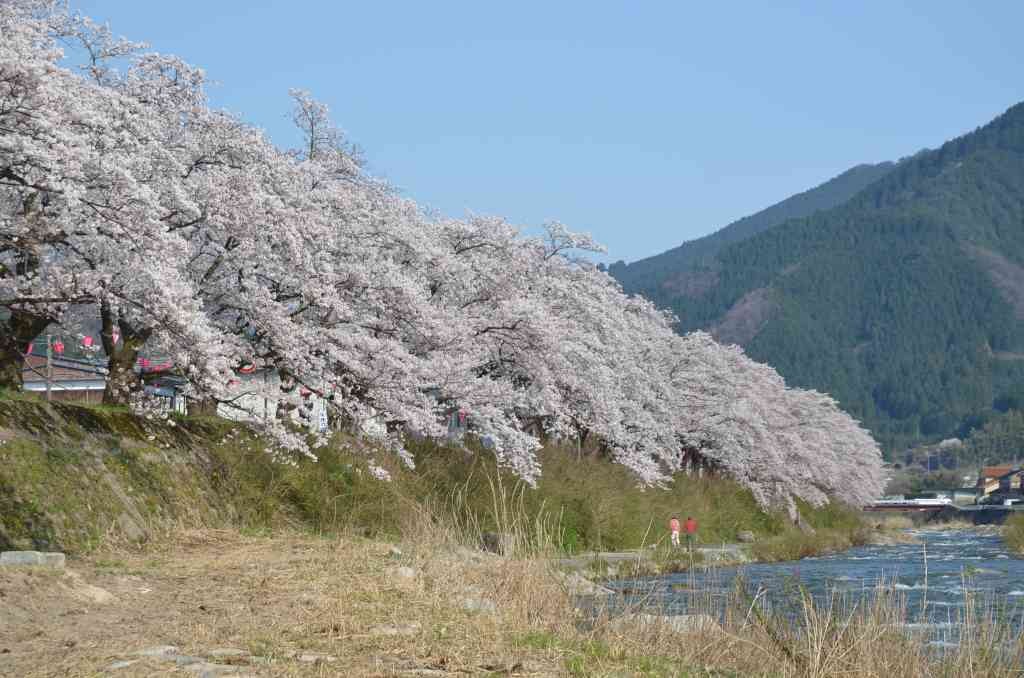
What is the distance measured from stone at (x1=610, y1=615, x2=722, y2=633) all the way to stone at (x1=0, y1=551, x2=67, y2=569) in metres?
5.85

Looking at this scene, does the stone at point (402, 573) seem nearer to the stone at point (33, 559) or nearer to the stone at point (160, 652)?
the stone at point (33, 559)

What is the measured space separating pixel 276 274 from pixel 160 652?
48.5 ft

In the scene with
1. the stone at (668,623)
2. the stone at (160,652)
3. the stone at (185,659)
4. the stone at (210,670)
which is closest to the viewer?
the stone at (210,670)

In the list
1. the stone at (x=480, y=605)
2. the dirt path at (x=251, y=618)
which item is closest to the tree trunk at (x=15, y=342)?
the dirt path at (x=251, y=618)

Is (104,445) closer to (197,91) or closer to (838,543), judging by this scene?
(197,91)

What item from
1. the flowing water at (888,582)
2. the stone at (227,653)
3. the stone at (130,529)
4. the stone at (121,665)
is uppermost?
the stone at (130,529)

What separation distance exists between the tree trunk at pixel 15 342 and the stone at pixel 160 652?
1213cm

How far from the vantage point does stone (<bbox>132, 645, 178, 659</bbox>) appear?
353 inches

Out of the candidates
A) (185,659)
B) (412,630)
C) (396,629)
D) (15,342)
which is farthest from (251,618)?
(15,342)

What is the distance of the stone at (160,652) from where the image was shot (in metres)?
8.96

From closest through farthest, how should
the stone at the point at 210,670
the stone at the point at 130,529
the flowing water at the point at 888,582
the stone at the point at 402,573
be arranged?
the stone at the point at 210,670
the stone at the point at 402,573
the flowing water at the point at 888,582
the stone at the point at 130,529

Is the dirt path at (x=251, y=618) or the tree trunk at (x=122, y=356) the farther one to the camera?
the tree trunk at (x=122, y=356)

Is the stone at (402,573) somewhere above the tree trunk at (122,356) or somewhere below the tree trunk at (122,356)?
below

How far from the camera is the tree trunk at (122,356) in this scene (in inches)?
837
